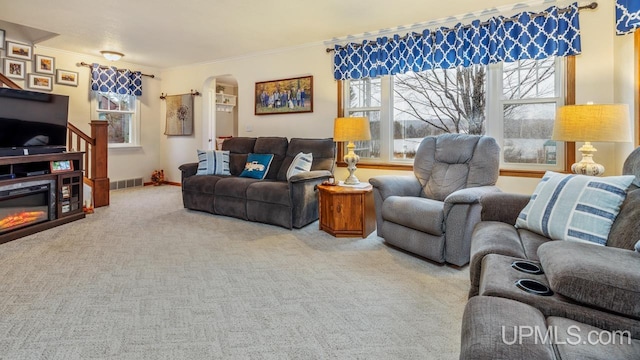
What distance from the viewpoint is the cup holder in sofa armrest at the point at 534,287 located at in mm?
1180

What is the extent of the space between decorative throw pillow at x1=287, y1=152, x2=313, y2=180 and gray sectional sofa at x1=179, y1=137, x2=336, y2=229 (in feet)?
0.39

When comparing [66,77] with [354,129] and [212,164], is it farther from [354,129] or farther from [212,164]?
[354,129]

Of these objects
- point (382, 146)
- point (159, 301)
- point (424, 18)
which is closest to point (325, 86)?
point (382, 146)

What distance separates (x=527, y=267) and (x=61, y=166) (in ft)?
15.3

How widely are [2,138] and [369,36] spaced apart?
416cm

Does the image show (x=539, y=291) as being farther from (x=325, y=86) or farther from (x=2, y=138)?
(x=2, y=138)

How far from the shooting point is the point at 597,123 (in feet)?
7.73

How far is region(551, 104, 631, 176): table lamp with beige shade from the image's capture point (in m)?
2.33

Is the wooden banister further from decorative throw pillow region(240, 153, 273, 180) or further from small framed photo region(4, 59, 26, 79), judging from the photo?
decorative throw pillow region(240, 153, 273, 180)

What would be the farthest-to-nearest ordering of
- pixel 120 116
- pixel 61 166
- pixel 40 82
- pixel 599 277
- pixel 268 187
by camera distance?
pixel 120 116
pixel 40 82
pixel 61 166
pixel 268 187
pixel 599 277

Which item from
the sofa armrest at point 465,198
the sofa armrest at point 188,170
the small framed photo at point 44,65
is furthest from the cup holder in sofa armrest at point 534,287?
the small framed photo at point 44,65

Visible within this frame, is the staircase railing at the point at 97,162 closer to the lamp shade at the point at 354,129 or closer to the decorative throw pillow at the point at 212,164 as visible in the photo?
the decorative throw pillow at the point at 212,164

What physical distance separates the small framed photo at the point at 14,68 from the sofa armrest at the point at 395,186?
204 inches

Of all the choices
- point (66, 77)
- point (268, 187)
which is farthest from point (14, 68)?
point (268, 187)
